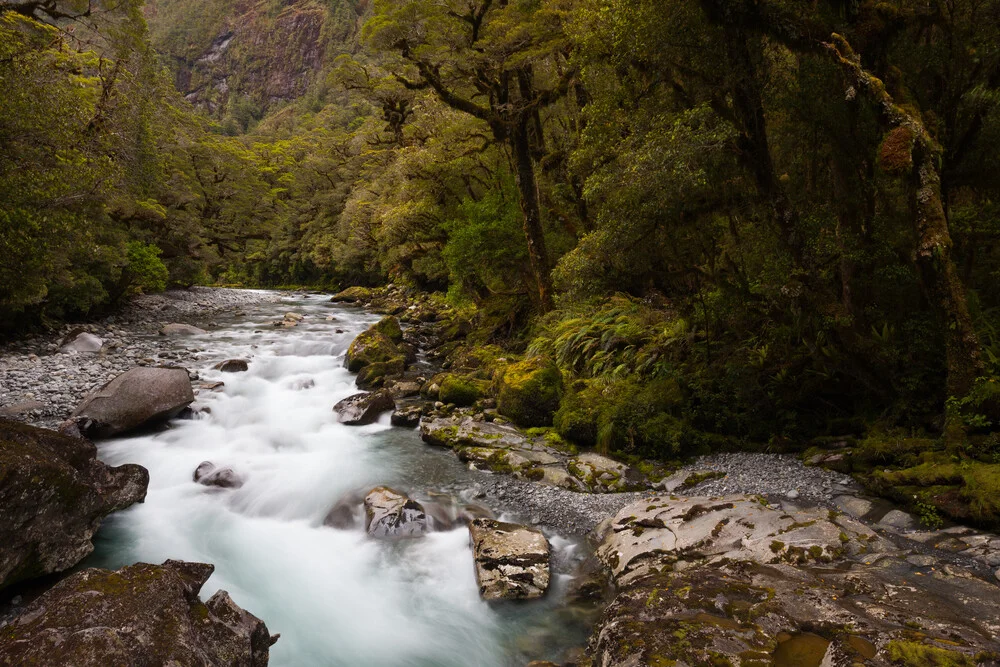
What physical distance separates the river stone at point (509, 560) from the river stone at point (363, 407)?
580 centimetres

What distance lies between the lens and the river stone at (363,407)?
474 inches

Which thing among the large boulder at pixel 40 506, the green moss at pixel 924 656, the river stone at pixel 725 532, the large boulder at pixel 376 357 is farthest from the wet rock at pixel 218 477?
the green moss at pixel 924 656

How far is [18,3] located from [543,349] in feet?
59.0

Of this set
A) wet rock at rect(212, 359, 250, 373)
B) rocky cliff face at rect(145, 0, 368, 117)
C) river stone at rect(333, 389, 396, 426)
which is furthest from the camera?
rocky cliff face at rect(145, 0, 368, 117)

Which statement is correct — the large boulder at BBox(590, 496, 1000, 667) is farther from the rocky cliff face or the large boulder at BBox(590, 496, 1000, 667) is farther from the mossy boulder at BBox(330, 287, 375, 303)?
the rocky cliff face

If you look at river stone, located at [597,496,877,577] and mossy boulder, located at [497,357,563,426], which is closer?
river stone, located at [597,496,877,577]

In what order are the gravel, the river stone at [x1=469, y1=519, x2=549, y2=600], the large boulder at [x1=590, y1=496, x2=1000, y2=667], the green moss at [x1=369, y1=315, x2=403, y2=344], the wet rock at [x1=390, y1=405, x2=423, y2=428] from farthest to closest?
1. the green moss at [x1=369, y1=315, x2=403, y2=344]
2. the wet rock at [x1=390, y1=405, x2=423, y2=428]
3. the gravel
4. the river stone at [x1=469, y1=519, x2=549, y2=600]
5. the large boulder at [x1=590, y1=496, x2=1000, y2=667]

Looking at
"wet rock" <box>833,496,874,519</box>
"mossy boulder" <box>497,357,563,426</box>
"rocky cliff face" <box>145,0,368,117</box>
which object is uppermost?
"rocky cliff face" <box>145,0,368,117</box>

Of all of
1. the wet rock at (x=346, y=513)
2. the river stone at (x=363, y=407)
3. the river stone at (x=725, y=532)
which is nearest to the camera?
the river stone at (x=725, y=532)

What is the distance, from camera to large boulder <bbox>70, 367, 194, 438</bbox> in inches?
410

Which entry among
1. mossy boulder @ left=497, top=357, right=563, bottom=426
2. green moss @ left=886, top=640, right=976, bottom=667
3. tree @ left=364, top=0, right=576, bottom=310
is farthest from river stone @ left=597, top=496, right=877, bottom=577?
tree @ left=364, top=0, right=576, bottom=310

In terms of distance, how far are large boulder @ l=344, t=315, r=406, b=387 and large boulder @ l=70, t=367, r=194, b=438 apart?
471cm

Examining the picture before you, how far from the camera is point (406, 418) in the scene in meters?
11.8

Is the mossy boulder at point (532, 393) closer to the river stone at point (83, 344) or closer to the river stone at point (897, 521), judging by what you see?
the river stone at point (897, 521)
